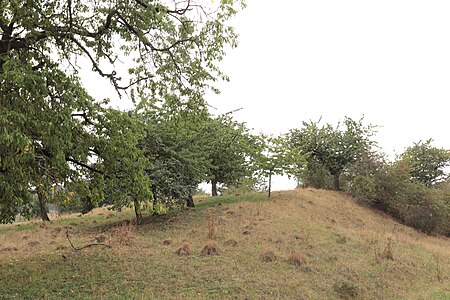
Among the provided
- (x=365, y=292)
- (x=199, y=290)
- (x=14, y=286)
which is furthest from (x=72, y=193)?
(x=365, y=292)

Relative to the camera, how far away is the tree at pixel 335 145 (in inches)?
1347

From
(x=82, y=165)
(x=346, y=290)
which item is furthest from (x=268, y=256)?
(x=82, y=165)

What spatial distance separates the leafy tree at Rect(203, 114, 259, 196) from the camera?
24.8 meters

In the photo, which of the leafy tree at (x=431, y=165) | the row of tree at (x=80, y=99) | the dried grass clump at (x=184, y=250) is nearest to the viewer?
the row of tree at (x=80, y=99)

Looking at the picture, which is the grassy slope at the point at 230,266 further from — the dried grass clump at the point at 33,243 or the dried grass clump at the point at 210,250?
the dried grass clump at the point at 210,250

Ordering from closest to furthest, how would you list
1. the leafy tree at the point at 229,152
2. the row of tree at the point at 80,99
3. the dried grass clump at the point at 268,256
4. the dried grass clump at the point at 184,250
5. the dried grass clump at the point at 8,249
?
1. the row of tree at the point at 80,99
2. the dried grass clump at the point at 268,256
3. the dried grass clump at the point at 184,250
4. the dried grass clump at the point at 8,249
5. the leafy tree at the point at 229,152

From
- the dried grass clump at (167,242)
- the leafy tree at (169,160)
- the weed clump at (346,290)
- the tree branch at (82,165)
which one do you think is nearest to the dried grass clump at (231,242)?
the dried grass clump at (167,242)

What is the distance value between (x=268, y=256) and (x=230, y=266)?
1.70 m

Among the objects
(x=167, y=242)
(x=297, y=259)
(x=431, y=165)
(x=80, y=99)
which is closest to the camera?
(x=80, y=99)

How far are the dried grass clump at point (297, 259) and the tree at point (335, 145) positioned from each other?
21.4m

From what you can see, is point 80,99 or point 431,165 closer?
point 80,99

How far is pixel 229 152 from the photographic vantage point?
1008 inches

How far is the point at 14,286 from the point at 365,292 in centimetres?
989

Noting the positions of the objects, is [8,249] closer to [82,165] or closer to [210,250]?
[82,165]
